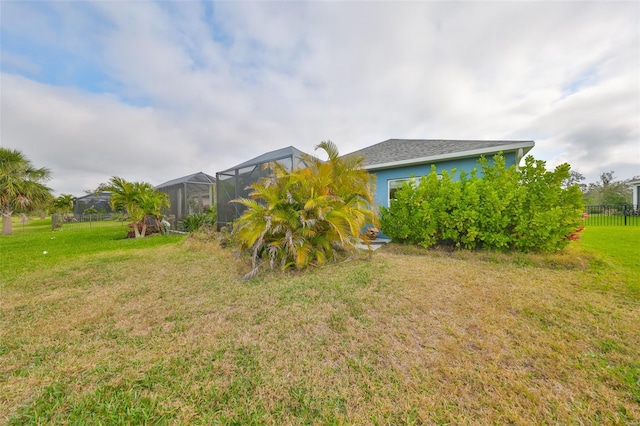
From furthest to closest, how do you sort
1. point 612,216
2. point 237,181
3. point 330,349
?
point 612,216, point 237,181, point 330,349

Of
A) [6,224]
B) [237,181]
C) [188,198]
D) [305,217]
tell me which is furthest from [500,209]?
[6,224]

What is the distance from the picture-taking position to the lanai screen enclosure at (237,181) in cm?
804

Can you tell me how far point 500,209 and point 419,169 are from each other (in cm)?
309

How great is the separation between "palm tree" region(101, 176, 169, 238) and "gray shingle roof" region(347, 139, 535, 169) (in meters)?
8.83

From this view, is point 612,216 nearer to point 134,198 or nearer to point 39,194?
point 134,198

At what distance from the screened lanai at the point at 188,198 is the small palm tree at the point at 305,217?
8.64m

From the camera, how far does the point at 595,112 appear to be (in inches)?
397

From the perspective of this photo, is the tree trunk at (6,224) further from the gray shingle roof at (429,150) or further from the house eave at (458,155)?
the house eave at (458,155)

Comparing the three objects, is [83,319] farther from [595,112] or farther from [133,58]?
[595,112]

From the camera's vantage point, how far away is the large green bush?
15.6 feet

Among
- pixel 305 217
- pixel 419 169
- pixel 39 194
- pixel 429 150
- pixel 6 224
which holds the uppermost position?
pixel 429 150

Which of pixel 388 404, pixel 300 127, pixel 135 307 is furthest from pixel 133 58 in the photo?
pixel 388 404

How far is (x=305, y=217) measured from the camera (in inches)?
181

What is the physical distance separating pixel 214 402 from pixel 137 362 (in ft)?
3.08
